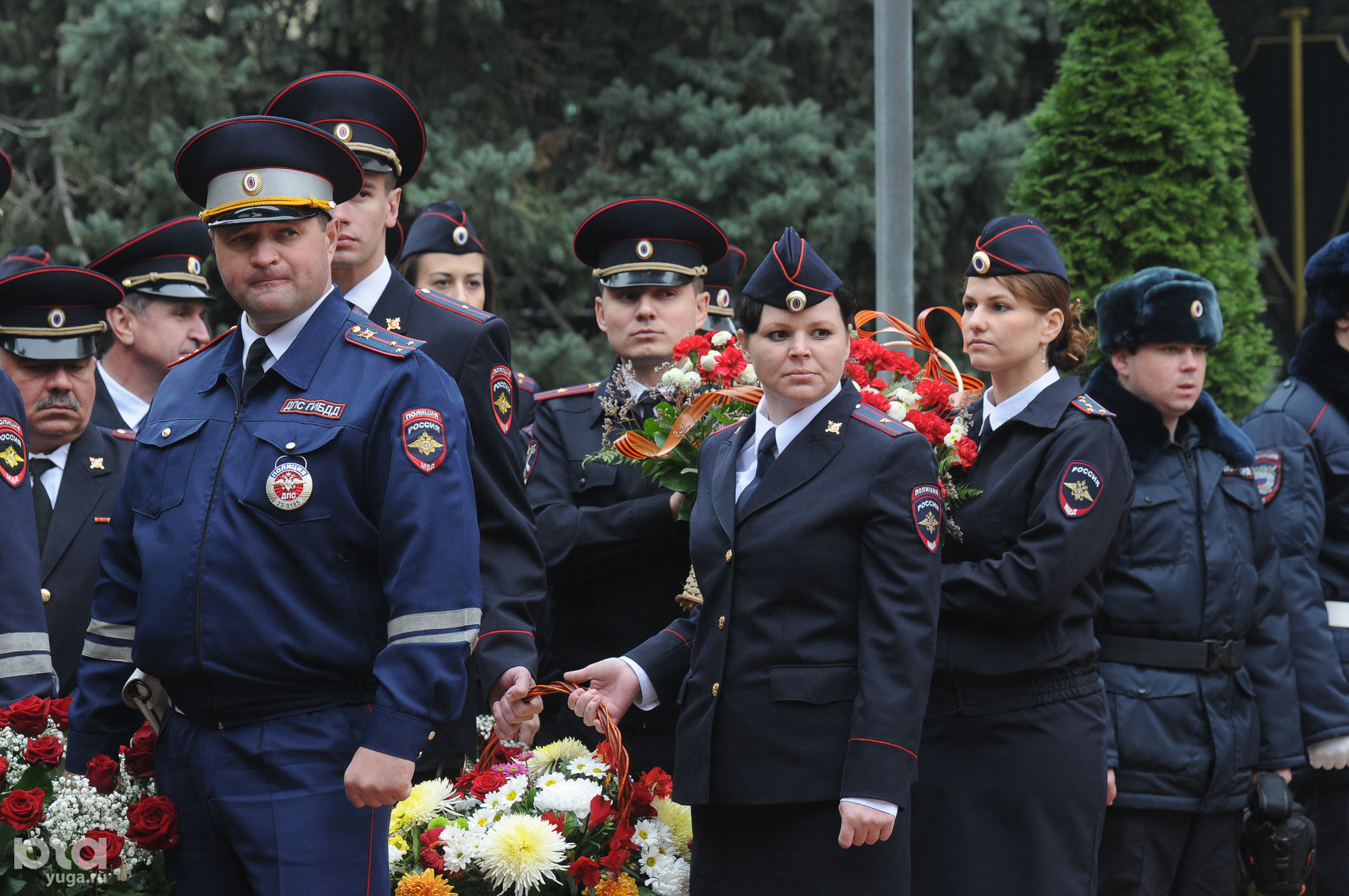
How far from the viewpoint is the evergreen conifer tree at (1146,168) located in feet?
23.7

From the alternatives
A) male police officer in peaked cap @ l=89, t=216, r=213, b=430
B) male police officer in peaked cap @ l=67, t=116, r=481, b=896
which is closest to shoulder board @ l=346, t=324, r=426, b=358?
male police officer in peaked cap @ l=67, t=116, r=481, b=896

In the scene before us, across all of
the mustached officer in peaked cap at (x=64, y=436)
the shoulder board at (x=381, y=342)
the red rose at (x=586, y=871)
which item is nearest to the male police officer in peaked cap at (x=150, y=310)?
the mustached officer in peaked cap at (x=64, y=436)

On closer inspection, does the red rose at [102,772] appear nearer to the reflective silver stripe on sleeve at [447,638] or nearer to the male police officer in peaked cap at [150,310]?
the reflective silver stripe on sleeve at [447,638]

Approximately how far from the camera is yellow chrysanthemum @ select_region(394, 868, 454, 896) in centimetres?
352

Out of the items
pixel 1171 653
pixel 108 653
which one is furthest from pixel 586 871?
pixel 1171 653

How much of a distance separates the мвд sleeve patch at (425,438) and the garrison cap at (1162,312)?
2709mm

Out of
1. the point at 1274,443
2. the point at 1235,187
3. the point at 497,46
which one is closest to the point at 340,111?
the point at 1274,443

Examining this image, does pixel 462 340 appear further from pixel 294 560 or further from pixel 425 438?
pixel 294 560

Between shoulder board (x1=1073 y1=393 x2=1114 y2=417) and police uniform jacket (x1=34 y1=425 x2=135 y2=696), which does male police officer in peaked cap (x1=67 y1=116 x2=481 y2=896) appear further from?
shoulder board (x1=1073 y1=393 x2=1114 y2=417)

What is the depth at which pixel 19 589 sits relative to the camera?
364cm

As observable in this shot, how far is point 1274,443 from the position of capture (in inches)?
204

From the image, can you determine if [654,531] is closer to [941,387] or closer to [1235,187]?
[941,387]

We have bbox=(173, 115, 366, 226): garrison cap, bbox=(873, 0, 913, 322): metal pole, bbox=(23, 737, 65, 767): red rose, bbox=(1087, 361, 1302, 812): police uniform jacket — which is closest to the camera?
bbox=(173, 115, 366, 226): garrison cap

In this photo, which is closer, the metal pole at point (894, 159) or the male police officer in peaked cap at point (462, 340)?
the male police officer in peaked cap at point (462, 340)
